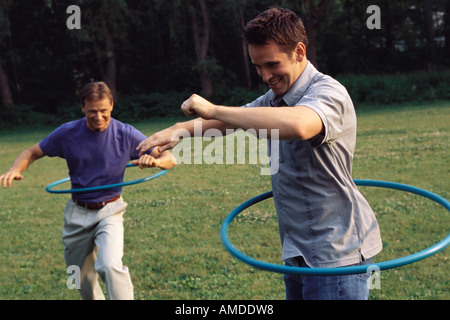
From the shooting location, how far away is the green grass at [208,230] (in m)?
5.44

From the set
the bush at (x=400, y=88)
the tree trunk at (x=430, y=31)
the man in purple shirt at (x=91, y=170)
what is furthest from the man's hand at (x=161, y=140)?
the tree trunk at (x=430, y=31)

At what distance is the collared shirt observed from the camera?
2.75 metres

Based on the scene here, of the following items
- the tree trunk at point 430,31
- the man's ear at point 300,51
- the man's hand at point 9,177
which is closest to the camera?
the man's ear at point 300,51

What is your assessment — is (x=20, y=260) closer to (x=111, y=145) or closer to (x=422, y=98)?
(x=111, y=145)

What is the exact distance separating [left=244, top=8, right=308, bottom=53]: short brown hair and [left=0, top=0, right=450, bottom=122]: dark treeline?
2787 cm

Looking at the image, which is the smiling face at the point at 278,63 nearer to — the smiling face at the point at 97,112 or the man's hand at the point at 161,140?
the man's hand at the point at 161,140

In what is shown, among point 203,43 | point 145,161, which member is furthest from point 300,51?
point 203,43

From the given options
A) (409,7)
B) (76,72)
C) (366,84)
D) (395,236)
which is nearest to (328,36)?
(409,7)

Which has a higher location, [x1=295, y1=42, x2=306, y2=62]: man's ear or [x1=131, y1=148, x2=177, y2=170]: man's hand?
[x1=295, y1=42, x2=306, y2=62]: man's ear

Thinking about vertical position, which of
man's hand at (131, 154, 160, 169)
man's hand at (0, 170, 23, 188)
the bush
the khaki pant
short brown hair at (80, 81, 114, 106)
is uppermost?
short brown hair at (80, 81, 114, 106)

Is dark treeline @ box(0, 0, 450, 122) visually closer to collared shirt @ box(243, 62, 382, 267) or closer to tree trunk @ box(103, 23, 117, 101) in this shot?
tree trunk @ box(103, 23, 117, 101)

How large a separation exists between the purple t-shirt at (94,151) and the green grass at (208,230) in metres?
1.27

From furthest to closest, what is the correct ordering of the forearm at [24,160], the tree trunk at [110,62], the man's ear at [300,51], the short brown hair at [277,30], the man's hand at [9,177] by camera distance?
1. the tree trunk at [110,62]
2. the forearm at [24,160]
3. the man's hand at [9,177]
4. the man's ear at [300,51]
5. the short brown hair at [277,30]

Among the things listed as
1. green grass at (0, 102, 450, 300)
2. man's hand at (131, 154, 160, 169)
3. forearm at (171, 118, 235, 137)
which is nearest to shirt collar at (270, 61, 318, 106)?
forearm at (171, 118, 235, 137)
